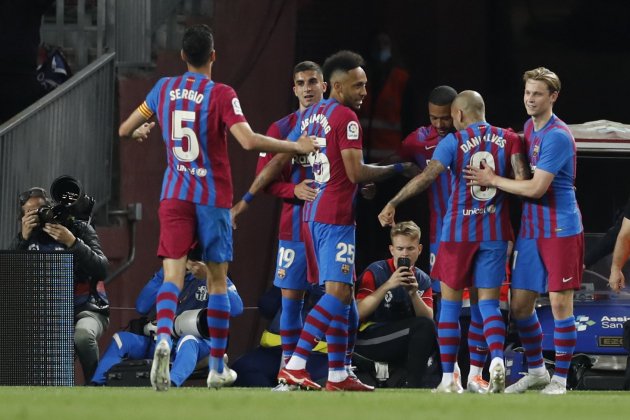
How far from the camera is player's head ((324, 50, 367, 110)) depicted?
9.95 metres

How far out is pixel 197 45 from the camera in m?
9.37

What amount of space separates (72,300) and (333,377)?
1.90 m

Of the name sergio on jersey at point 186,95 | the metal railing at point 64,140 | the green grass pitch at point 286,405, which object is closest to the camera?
the green grass pitch at point 286,405

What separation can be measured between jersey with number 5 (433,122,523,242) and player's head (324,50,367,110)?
2.06 feet

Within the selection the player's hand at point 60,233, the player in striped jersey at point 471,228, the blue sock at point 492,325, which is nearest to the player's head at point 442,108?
the player in striped jersey at point 471,228

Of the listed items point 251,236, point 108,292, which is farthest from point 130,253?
point 251,236

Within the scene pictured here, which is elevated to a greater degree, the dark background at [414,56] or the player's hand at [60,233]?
the dark background at [414,56]

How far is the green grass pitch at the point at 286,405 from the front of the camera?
23.6 feet

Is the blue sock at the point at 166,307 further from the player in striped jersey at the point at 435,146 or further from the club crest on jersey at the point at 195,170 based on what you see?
the player in striped jersey at the point at 435,146

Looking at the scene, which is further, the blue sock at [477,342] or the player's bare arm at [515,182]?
the blue sock at [477,342]

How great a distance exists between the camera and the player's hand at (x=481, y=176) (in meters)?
9.81

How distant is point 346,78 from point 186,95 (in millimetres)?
1138

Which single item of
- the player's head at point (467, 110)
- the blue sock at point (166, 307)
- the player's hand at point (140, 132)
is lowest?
the blue sock at point (166, 307)

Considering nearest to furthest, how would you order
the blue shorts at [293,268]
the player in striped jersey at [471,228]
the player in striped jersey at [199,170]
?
the player in striped jersey at [199,170] < the player in striped jersey at [471,228] < the blue shorts at [293,268]
